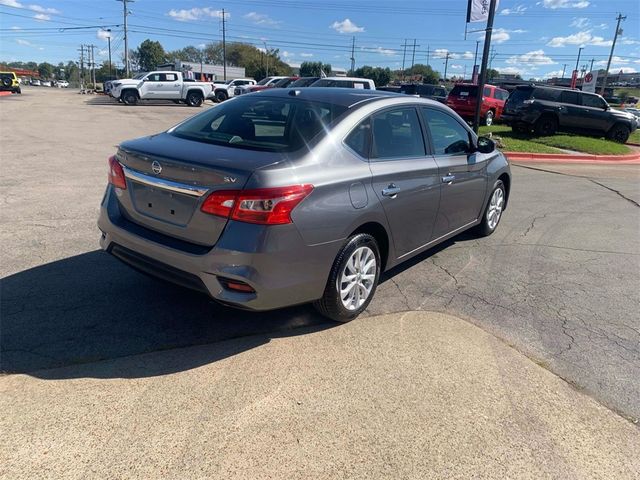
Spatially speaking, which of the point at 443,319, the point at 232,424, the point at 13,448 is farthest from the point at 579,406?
the point at 13,448

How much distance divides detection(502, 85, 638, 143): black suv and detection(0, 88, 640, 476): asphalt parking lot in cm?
1181

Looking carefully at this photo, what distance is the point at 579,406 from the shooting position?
293 centimetres

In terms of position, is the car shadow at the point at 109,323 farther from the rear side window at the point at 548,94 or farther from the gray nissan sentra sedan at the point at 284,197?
the rear side window at the point at 548,94

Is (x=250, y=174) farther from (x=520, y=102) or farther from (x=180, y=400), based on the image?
(x=520, y=102)

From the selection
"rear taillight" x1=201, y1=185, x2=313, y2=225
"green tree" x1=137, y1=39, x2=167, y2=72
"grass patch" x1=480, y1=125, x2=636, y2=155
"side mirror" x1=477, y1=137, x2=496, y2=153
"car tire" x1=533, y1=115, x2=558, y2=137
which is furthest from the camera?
"green tree" x1=137, y1=39, x2=167, y2=72

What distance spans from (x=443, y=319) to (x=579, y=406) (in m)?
1.19

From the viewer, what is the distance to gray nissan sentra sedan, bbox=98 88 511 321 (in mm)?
2951

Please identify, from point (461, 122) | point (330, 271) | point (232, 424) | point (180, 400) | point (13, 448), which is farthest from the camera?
point (461, 122)

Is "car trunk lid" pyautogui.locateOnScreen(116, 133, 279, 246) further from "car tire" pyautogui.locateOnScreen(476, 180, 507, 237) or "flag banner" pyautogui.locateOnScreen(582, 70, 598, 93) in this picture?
"flag banner" pyautogui.locateOnScreen(582, 70, 598, 93)

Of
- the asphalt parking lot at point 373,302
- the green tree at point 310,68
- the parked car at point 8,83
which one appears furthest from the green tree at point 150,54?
the asphalt parking lot at point 373,302

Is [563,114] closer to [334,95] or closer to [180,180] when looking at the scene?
[334,95]

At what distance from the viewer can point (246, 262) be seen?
2918mm

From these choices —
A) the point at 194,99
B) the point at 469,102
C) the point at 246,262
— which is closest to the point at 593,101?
the point at 469,102

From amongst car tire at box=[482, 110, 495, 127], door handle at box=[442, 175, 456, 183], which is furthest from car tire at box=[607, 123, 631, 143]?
door handle at box=[442, 175, 456, 183]
